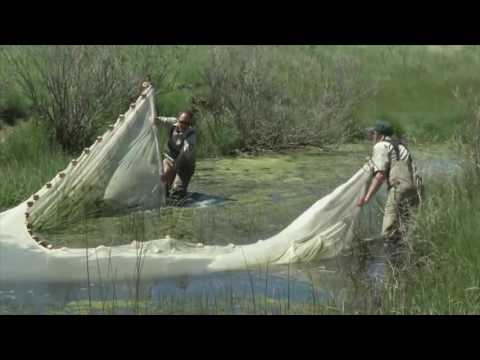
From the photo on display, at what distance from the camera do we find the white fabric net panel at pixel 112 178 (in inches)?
389

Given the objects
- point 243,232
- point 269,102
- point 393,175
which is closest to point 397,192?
point 393,175

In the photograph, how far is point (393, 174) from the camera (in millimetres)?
9703

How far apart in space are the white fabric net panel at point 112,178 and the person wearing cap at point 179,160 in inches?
34.3

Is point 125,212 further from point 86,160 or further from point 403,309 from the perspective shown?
point 403,309

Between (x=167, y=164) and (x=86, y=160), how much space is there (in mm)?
2374

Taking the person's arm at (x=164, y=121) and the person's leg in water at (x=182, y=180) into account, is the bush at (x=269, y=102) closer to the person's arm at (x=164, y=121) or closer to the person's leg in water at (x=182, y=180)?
the person's leg in water at (x=182, y=180)

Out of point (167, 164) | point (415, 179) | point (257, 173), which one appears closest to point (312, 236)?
point (415, 179)

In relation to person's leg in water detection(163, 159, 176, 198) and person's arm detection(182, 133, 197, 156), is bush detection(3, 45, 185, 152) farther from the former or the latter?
person's arm detection(182, 133, 197, 156)

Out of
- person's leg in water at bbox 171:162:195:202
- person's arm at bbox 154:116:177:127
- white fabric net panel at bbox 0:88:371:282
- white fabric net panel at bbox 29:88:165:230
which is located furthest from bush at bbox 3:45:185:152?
white fabric net panel at bbox 0:88:371:282

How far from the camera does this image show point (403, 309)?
719cm

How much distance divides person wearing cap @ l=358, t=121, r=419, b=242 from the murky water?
1.11 ft

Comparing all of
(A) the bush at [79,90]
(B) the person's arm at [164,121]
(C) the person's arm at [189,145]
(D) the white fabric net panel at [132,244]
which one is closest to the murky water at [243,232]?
(D) the white fabric net panel at [132,244]

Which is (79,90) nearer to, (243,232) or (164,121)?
(164,121)

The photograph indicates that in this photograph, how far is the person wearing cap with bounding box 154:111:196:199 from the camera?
12.1 metres
